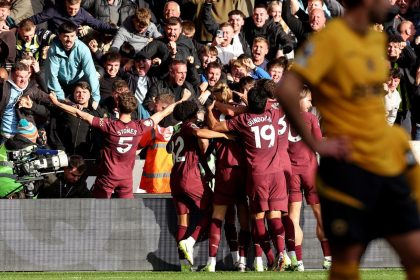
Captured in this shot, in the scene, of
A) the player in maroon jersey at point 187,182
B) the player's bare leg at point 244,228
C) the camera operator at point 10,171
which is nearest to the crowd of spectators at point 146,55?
the camera operator at point 10,171

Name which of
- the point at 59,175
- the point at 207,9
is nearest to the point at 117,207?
the point at 59,175

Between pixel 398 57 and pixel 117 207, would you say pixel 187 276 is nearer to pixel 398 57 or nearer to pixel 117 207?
pixel 117 207

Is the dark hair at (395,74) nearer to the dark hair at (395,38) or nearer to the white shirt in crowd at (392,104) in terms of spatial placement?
the white shirt in crowd at (392,104)

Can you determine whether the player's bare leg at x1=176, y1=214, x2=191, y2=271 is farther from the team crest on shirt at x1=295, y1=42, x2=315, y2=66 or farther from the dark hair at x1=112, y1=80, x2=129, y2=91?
the team crest on shirt at x1=295, y1=42, x2=315, y2=66

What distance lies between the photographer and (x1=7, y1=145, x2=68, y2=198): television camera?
50.3 feet

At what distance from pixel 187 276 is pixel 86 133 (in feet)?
13.9

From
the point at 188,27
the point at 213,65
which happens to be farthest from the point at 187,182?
A: the point at 188,27

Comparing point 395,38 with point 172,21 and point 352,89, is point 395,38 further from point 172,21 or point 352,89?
point 352,89

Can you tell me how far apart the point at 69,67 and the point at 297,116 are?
1115 centimetres

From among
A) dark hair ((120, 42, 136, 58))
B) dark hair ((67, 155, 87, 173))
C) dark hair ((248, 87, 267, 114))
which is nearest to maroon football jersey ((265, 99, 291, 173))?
dark hair ((248, 87, 267, 114))

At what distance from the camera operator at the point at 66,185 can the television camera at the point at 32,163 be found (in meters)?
0.20

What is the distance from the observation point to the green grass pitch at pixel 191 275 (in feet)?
43.9

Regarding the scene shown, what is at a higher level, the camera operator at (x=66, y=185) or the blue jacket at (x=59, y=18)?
the blue jacket at (x=59, y=18)

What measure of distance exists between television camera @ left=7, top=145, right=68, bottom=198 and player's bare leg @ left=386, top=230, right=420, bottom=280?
881 centimetres
